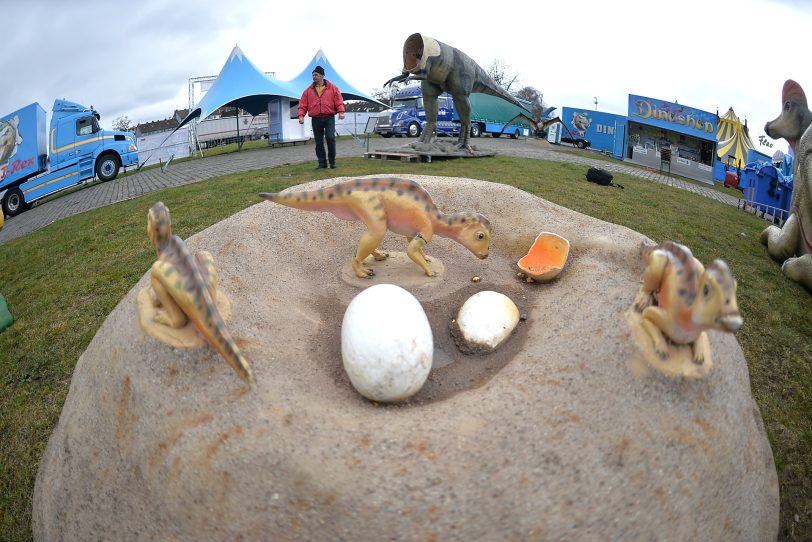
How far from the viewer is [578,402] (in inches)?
88.4

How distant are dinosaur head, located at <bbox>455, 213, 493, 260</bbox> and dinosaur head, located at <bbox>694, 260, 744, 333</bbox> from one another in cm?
158

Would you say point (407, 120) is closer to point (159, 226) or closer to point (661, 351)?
point (159, 226)

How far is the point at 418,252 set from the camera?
3574 mm

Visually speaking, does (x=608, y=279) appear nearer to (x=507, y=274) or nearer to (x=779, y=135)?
(x=507, y=274)

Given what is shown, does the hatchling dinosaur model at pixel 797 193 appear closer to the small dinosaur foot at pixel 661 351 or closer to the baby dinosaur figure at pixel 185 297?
the small dinosaur foot at pixel 661 351

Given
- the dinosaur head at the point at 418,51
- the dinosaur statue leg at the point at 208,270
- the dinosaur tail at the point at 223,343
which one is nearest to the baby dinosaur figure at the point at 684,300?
the dinosaur tail at the point at 223,343

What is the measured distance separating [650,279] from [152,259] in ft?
16.0

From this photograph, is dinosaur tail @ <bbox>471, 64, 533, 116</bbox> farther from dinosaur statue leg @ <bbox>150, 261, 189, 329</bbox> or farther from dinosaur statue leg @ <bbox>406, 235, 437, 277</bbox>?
dinosaur statue leg @ <bbox>150, 261, 189, 329</bbox>

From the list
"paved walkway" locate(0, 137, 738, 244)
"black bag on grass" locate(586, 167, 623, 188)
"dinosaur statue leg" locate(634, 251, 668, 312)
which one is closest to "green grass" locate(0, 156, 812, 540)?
"black bag on grass" locate(586, 167, 623, 188)

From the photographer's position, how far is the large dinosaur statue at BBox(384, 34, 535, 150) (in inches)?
385

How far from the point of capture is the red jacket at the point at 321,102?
913cm

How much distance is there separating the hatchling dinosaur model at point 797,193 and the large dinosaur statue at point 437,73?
5.72m

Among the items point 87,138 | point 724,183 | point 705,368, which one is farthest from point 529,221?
point 724,183

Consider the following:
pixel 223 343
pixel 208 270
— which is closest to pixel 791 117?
pixel 208 270
